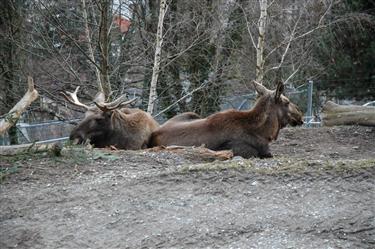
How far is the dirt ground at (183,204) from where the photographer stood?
519 cm

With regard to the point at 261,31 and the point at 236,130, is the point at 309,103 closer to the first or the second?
the point at 261,31

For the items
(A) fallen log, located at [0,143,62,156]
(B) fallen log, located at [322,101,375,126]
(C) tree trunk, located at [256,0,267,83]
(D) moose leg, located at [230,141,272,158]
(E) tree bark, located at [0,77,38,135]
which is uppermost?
(C) tree trunk, located at [256,0,267,83]

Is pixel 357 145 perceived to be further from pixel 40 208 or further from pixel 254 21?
pixel 254 21

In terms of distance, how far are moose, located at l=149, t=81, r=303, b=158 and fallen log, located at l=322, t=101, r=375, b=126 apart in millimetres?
2300

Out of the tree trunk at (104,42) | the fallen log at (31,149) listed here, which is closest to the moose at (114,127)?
the fallen log at (31,149)

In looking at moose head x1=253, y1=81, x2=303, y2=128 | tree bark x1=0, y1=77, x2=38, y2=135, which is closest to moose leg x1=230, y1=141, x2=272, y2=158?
moose head x1=253, y1=81, x2=303, y2=128

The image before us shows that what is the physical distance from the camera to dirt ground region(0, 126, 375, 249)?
17.0ft

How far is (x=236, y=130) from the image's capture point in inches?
396

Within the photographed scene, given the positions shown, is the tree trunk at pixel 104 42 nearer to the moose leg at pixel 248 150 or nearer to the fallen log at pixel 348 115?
the fallen log at pixel 348 115

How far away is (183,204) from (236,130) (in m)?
4.36

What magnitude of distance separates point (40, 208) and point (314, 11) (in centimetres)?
1618

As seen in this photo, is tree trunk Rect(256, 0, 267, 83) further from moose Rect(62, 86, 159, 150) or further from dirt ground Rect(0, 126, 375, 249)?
dirt ground Rect(0, 126, 375, 249)

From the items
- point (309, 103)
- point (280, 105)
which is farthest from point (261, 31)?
point (280, 105)

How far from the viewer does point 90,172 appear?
275 inches
